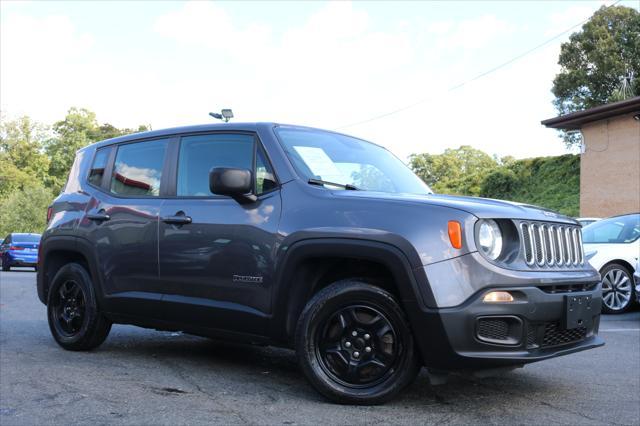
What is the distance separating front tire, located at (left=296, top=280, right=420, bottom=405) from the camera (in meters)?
4.05

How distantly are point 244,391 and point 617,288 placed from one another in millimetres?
7306

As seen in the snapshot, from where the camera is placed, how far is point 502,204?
4297 mm

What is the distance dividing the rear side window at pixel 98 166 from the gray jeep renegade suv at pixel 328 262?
0.91 ft

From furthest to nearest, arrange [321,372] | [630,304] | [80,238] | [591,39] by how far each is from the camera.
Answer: [591,39] → [630,304] → [80,238] → [321,372]

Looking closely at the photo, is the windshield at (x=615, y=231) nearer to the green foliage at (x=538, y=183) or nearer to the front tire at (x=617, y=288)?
the front tire at (x=617, y=288)

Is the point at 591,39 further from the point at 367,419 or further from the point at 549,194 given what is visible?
the point at 367,419

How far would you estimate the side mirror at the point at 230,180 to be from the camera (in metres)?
4.54

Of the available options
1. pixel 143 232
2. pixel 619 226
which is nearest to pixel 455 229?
pixel 143 232

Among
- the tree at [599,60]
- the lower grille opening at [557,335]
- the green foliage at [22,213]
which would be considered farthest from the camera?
the green foliage at [22,213]

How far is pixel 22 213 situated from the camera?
186ft

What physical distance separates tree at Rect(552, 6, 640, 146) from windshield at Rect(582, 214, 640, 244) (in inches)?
1115

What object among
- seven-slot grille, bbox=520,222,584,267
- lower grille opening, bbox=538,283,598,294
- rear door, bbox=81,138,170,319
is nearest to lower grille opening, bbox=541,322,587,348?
lower grille opening, bbox=538,283,598,294

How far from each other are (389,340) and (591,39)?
40001mm

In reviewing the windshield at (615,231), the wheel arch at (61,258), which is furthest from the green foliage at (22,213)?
the wheel arch at (61,258)
